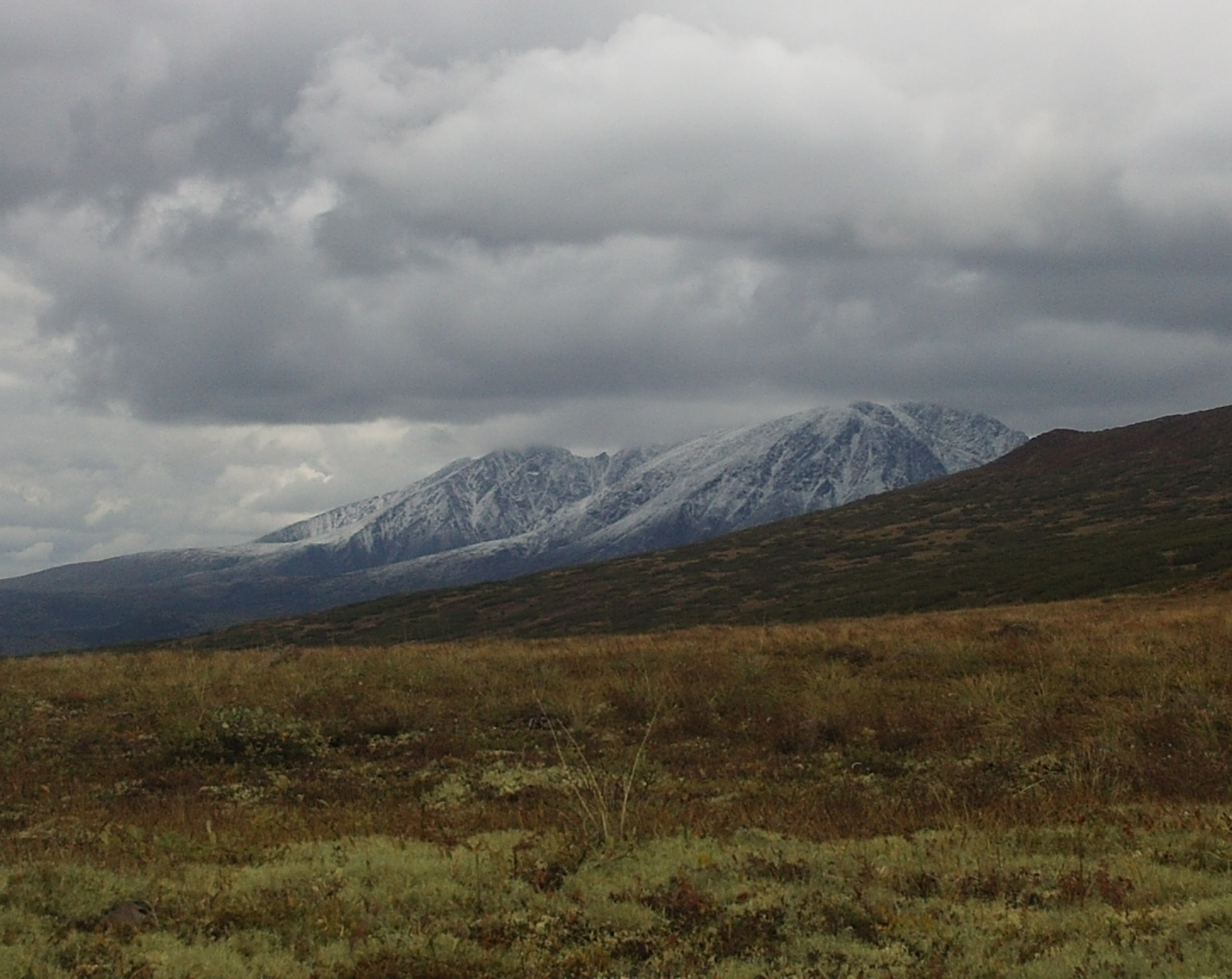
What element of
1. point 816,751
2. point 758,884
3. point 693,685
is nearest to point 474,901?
point 758,884

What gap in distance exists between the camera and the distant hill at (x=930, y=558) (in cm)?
7269

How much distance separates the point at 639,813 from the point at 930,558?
302ft

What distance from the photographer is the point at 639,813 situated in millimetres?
11906

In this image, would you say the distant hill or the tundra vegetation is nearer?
the tundra vegetation

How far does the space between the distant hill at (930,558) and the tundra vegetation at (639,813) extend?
35424 mm

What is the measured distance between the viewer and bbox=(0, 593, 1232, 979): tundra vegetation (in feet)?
25.5

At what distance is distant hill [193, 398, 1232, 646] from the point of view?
72688 mm

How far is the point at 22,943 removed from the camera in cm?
756

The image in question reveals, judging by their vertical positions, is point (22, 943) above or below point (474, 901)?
above

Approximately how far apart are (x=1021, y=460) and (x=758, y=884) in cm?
14967

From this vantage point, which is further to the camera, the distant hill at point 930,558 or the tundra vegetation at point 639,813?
the distant hill at point 930,558

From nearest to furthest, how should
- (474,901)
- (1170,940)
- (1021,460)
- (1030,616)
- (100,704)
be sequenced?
(1170,940) → (474,901) → (100,704) → (1030,616) → (1021,460)

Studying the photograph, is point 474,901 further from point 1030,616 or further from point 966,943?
point 1030,616

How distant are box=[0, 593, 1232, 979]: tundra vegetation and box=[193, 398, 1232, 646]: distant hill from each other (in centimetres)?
3542
